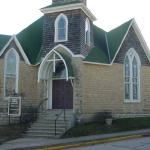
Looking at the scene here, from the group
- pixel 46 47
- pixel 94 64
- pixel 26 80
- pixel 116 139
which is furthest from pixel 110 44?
pixel 116 139

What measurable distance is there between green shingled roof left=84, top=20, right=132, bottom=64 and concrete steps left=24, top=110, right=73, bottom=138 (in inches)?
153

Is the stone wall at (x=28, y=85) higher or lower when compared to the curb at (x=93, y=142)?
higher

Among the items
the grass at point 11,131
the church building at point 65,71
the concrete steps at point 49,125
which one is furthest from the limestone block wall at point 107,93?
the grass at point 11,131

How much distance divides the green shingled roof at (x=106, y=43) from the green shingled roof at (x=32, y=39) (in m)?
3.67

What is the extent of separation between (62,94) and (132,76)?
5.39m

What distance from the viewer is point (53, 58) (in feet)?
73.4

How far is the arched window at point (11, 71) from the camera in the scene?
74.3ft

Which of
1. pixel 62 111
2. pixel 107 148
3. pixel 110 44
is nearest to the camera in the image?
pixel 107 148

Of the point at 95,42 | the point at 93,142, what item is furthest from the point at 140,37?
the point at 93,142

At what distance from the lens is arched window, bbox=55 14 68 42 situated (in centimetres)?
2270

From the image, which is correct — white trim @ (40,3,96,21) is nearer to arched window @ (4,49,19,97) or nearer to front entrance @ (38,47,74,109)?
front entrance @ (38,47,74,109)

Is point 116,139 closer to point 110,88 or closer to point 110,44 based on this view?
point 110,88

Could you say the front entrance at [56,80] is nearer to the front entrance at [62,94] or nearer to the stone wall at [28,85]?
the front entrance at [62,94]

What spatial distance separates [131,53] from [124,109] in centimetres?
405
